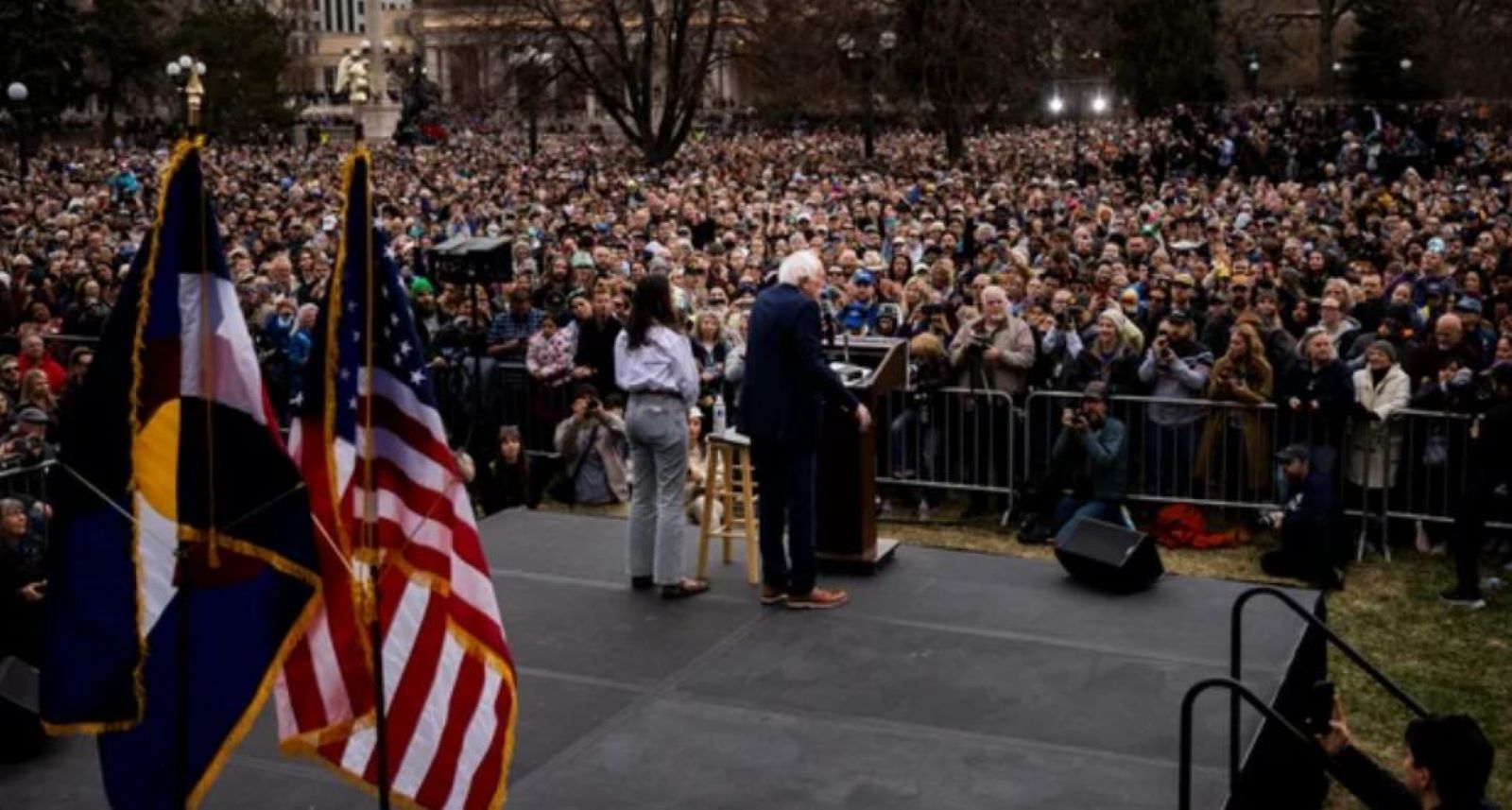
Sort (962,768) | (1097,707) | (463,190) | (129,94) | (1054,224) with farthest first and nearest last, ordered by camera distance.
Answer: (129,94) < (463,190) < (1054,224) < (1097,707) < (962,768)

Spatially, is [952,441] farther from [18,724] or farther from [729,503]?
[18,724]

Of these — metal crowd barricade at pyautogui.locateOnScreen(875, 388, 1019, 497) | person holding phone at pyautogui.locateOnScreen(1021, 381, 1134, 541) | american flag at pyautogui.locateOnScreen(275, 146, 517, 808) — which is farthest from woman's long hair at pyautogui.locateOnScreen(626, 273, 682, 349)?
metal crowd barricade at pyautogui.locateOnScreen(875, 388, 1019, 497)

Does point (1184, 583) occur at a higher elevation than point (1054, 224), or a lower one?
lower

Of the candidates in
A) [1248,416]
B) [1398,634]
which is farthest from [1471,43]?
[1398,634]

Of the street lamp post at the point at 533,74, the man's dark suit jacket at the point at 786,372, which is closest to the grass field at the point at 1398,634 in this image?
the man's dark suit jacket at the point at 786,372

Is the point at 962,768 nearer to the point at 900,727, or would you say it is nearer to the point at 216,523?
the point at 900,727

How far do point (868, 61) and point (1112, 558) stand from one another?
41.1 meters

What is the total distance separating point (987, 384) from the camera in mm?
13797

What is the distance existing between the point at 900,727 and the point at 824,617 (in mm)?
1546

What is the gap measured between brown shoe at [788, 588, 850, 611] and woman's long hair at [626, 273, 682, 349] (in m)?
1.53

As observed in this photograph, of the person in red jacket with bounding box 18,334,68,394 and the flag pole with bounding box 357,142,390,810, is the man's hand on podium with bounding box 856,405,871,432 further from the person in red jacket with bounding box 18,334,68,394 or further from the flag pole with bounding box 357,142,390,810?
the person in red jacket with bounding box 18,334,68,394

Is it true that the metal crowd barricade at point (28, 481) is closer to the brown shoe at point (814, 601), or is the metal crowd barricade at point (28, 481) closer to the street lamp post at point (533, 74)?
the brown shoe at point (814, 601)

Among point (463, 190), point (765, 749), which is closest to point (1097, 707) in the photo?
point (765, 749)

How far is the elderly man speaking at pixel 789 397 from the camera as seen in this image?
29.9 ft
